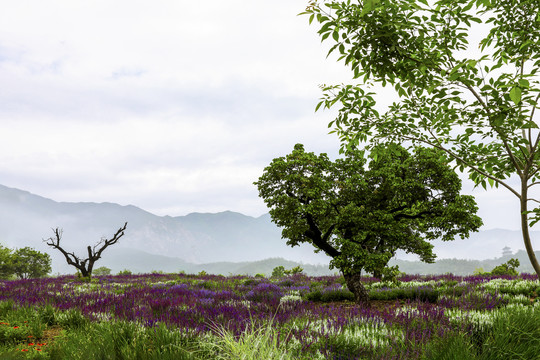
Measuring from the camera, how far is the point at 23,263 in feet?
139

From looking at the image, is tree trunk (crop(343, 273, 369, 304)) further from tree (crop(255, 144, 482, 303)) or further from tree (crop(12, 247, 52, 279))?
tree (crop(12, 247, 52, 279))

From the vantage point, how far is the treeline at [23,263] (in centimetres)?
4100

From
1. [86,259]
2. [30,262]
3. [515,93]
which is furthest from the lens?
[30,262]

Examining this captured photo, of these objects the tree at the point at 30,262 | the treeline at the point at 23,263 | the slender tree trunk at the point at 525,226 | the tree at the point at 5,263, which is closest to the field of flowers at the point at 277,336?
the slender tree trunk at the point at 525,226

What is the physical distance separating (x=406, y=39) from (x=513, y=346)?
170 inches

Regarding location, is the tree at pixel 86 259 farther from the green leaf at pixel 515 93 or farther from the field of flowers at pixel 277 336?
the green leaf at pixel 515 93

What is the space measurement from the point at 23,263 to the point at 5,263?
78.8 inches

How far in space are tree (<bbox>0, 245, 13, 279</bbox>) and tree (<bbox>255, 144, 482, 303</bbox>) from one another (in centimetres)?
4489

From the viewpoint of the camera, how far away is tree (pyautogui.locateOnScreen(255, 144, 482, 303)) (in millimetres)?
10836

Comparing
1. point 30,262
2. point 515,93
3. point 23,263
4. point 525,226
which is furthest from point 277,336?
point 30,262

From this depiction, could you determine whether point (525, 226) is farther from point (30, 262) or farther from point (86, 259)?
point (30, 262)

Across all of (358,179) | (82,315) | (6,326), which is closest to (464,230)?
(358,179)

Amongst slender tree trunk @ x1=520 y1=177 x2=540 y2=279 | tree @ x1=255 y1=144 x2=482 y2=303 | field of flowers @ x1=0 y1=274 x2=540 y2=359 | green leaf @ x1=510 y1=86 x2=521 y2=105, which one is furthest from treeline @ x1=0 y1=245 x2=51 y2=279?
green leaf @ x1=510 y1=86 x2=521 y2=105

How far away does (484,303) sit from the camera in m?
7.75
